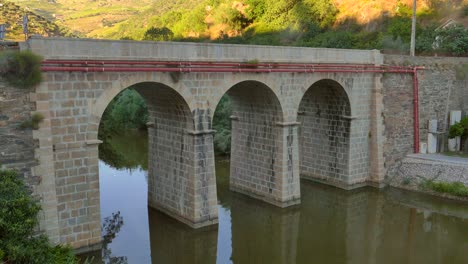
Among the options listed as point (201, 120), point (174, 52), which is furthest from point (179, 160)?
point (174, 52)

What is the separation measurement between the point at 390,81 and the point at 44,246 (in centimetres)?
1921

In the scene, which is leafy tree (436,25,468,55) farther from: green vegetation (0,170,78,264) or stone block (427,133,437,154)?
green vegetation (0,170,78,264)

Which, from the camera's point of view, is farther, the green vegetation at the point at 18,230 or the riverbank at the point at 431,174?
the riverbank at the point at 431,174

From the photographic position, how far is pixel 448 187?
70.7 feet

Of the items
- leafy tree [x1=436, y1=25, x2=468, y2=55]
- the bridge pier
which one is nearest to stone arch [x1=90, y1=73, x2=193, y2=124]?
the bridge pier

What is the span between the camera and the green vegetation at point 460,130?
24.7m

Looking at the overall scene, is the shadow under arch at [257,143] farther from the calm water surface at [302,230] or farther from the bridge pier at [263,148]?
the calm water surface at [302,230]

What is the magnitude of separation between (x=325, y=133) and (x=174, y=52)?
35.9 ft

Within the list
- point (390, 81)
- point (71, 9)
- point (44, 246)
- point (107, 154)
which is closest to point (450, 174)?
point (390, 81)

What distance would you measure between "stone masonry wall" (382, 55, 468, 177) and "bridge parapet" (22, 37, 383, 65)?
3.25 m

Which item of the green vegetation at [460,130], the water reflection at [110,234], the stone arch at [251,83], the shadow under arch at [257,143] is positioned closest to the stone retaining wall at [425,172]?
the green vegetation at [460,130]

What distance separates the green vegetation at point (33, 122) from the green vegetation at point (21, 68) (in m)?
0.88

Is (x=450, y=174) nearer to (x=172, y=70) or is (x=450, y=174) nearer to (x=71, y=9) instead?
(x=172, y=70)

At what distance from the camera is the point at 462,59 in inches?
1043
